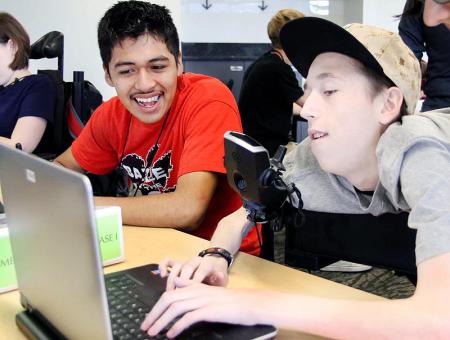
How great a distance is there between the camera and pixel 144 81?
1.51 meters

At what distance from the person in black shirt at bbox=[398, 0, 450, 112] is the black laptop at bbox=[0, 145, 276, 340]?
157 cm

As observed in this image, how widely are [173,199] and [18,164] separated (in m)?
0.68

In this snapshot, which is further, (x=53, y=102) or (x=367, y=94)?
(x=53, y=102)

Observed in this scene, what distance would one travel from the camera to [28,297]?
0.78 metres

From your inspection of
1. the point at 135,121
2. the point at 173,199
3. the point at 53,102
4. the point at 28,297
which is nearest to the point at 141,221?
the point at 173,199

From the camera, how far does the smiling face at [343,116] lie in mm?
954

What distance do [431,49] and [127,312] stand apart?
1.75 metres

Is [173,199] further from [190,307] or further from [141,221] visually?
[190,307]

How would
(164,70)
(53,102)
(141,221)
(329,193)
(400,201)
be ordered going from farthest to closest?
(53,102), (164,70), (141,221), (329,193), (400,201)

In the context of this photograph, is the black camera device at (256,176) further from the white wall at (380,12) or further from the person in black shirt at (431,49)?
the white wall at (380,12)

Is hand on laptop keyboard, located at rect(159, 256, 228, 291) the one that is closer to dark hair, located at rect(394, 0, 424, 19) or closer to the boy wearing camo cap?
the boy wearing camo cap

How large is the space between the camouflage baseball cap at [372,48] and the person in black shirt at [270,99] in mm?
1774

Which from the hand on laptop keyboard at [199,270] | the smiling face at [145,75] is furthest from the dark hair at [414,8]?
the hand on laptop keyboard at [199,270]

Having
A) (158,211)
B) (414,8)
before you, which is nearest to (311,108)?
(158,211)
